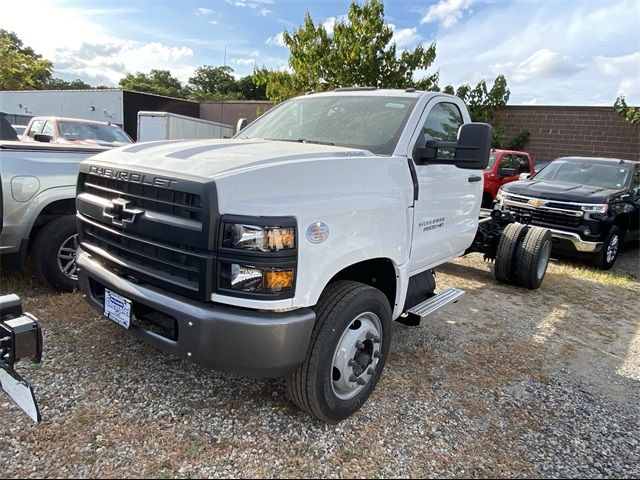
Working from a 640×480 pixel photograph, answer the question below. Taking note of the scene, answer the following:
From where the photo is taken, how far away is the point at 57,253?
439 centimetres

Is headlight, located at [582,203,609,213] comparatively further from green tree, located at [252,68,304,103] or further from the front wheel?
green tree, located at [252,68,304,103]

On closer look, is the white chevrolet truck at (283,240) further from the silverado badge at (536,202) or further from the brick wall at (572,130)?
the brick wall at (572,130)

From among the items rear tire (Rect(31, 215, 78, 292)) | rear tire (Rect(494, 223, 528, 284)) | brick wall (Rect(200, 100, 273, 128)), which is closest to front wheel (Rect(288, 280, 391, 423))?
rear tire (Rect(31, 215, 78, 292))

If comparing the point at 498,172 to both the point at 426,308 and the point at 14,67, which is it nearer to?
the point at 426,308

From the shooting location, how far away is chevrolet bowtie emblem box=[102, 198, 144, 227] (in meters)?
2.60

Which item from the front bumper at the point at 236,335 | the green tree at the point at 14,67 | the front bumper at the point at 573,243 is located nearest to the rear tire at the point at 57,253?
the front bumper at the point at 236,335

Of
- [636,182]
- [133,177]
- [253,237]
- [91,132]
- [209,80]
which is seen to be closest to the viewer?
[253,237]

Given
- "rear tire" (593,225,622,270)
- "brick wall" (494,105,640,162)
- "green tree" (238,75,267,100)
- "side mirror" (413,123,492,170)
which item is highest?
"green tree" (238,75,267,100)

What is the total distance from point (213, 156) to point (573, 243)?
22.4 feet

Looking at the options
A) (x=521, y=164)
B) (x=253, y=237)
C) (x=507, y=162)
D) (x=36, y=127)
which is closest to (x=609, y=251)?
(x=507, y=162)

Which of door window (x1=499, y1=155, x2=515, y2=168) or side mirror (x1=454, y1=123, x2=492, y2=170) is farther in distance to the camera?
door window (x1=499, y1=155, x2=515, y2=168)

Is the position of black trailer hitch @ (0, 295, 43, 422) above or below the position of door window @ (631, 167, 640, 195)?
below

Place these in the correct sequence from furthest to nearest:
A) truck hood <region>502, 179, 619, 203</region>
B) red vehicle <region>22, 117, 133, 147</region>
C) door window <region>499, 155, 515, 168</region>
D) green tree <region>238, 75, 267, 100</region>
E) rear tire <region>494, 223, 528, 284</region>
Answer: green tree <region>238, 75, 267, 100</region> < door window <region>499, 155, 515, 168</region> < red vehicle <region>22, 117, 133, 147</region> < truck hood <region>502, 179, 619, 203</region> < rear tire <region>494, 223, 528, 284</region>

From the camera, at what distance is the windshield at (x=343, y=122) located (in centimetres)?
339
